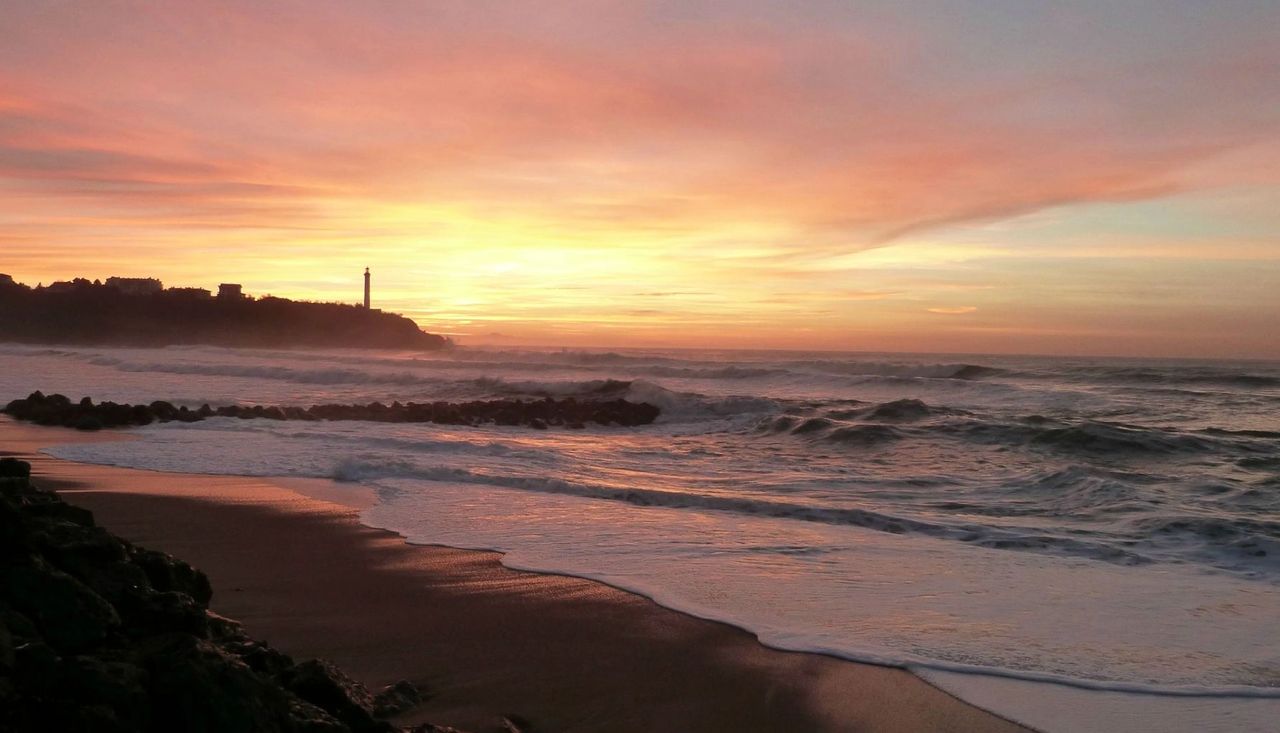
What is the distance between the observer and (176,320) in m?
82.2

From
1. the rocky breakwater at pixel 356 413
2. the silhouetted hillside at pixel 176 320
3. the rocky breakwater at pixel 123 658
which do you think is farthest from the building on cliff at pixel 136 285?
the rocky breakwater at pixel 123 658

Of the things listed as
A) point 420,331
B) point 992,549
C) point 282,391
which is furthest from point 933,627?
point 420,331

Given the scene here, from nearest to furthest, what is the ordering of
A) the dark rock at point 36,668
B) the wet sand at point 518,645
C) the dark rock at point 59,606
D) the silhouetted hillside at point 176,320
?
the dark rock at point 36,668, the dark rock at point 59,606, the wet sand at point 518,645, the silhouetted hillside at point 176,320

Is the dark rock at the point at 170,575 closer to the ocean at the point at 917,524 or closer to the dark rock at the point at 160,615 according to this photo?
the dark rock at the point at 160,615

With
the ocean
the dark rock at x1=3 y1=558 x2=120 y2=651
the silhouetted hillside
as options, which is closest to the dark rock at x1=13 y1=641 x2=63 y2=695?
the dark rock at x1=3 y1=558 x2=120 y2=651

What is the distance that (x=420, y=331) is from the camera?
94688 mm

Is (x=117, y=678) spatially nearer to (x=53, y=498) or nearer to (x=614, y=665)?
(x=53, y=498)

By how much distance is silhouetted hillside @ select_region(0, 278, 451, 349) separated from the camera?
7962cm

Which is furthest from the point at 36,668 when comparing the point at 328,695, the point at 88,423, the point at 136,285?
the point at 136,285

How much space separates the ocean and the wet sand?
12.1 inches

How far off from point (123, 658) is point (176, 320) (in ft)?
292

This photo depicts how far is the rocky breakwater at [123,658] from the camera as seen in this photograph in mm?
2465

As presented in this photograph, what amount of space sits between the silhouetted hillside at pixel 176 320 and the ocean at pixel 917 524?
70668 mm

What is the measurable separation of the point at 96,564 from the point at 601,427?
17.7m
